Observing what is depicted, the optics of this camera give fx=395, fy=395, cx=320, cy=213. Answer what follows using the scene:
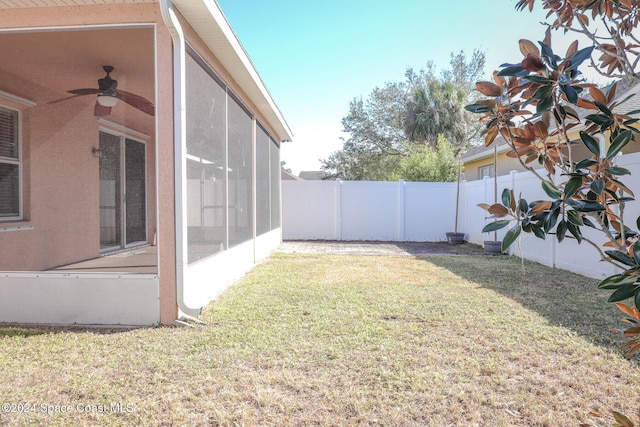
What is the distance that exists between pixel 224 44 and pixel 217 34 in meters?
0.27

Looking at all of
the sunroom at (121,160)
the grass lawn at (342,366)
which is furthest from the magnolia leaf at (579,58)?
the sunroom at (121,160)

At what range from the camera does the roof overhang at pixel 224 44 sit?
3.72m

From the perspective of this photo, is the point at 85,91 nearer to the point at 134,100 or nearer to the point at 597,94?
the point at 134,100

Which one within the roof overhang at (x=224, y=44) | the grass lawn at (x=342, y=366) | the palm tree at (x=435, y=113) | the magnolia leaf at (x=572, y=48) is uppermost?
the palm tree at (x=435, y=113)

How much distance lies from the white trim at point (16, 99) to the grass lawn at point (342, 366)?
2780 mm

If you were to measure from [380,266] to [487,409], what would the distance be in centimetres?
498

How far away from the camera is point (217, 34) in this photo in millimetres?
4277

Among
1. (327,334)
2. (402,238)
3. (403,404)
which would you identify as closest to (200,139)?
(327,334)

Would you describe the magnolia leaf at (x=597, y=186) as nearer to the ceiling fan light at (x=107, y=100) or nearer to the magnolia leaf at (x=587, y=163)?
the magnolia leaf at (x=587, y=163)

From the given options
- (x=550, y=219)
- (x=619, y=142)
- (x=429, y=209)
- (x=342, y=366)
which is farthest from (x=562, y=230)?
(x=429, y=209)

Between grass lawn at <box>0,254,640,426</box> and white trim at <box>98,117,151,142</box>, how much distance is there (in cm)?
260

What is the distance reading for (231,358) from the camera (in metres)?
3.01

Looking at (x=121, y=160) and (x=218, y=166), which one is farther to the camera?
(x=121, y=160)

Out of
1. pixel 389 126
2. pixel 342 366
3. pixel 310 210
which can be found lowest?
pixel 342 366
